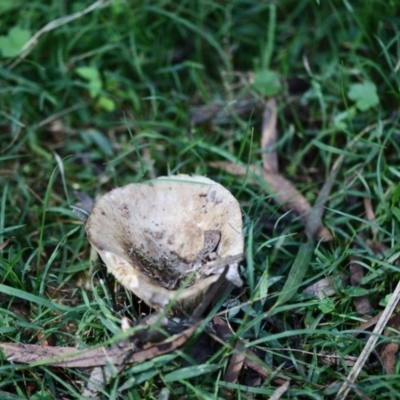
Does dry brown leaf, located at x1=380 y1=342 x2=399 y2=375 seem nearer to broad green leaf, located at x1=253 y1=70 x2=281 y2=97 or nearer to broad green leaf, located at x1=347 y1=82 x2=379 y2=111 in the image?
broad green leaf, located at x1=347 y1=82 x2=379 y2=111

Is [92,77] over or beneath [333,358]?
over

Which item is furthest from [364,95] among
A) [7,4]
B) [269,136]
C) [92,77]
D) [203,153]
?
[7,4]

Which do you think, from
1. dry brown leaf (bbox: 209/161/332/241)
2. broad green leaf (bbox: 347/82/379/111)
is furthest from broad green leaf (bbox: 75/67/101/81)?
broad green leaf (bbox: 347/82/379/111)

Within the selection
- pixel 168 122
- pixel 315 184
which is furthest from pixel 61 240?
pixel 315 184

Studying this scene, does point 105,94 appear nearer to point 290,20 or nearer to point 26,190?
point 26,190

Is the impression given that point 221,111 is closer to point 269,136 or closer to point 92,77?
point 269,136

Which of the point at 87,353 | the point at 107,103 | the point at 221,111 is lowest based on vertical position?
the point at 87,353
